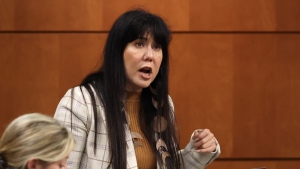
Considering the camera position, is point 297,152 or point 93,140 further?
point 297,152

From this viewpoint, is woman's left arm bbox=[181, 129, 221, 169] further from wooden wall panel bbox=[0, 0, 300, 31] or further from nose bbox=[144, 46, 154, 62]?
wooden wall panel bbox=[0, 0, 300, 31]

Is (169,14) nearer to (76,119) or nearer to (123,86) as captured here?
(123,86)

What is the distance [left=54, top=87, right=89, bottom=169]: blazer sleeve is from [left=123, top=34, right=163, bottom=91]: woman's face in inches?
7.2

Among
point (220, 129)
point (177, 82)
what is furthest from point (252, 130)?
point (177, 82)

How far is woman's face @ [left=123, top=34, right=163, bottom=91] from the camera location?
7.19 feet

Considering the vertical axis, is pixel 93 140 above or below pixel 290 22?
below

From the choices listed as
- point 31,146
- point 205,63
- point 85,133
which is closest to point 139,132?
point 85,133

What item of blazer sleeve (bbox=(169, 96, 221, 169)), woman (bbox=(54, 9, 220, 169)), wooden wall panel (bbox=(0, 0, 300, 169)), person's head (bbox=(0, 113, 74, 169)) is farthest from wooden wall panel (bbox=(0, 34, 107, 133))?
person's head (bbox=(0, 113, 74, 169))

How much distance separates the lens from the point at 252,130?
3.10 m

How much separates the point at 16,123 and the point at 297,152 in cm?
176

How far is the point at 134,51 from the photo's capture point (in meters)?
2.19

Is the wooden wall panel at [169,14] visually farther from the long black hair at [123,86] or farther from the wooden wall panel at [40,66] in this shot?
the long black hair at [123,86]

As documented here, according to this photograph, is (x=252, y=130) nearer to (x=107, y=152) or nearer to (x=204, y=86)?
(x=204, y=86)

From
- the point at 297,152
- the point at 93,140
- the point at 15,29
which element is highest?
the point at 15,29
